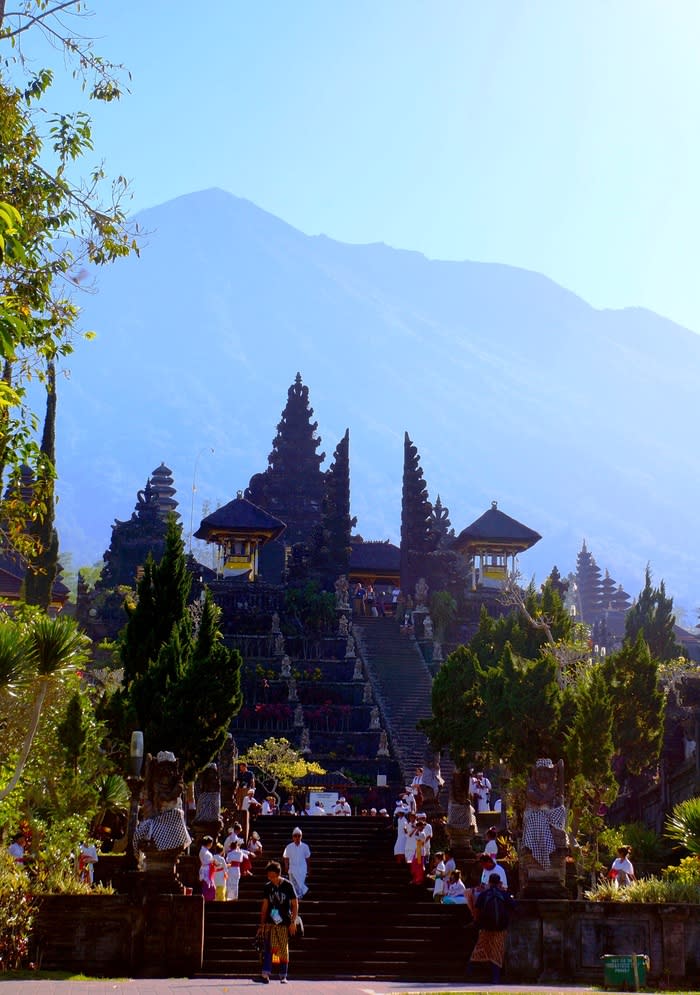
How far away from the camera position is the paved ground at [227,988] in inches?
622

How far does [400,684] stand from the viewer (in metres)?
57.2

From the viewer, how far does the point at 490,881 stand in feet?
60.2

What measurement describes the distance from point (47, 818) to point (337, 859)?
615cm

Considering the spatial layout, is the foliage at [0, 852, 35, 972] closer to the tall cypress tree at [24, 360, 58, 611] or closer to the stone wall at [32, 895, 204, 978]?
the stone wall at [32, 895, 204, 978]

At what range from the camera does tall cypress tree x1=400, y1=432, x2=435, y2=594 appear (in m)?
71.1

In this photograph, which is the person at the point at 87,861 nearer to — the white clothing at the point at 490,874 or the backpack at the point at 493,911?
the white clothing at the point at 490,874

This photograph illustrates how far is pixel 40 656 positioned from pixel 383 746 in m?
31.1

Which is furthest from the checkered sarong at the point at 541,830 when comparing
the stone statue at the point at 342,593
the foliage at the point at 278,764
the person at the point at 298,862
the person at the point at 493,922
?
the stone statue at the point at 342,593

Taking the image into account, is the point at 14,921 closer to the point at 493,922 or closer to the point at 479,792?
the point at 493,922

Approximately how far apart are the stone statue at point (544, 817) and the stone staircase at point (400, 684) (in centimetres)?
2570

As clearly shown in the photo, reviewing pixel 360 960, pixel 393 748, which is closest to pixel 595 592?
pixel 393 748

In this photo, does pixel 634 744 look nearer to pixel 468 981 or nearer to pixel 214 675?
pixel 214 675

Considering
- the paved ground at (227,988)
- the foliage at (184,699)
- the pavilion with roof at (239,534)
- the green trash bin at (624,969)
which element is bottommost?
the paved ground at (227,988)

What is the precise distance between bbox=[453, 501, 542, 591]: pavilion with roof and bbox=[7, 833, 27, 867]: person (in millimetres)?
48633
